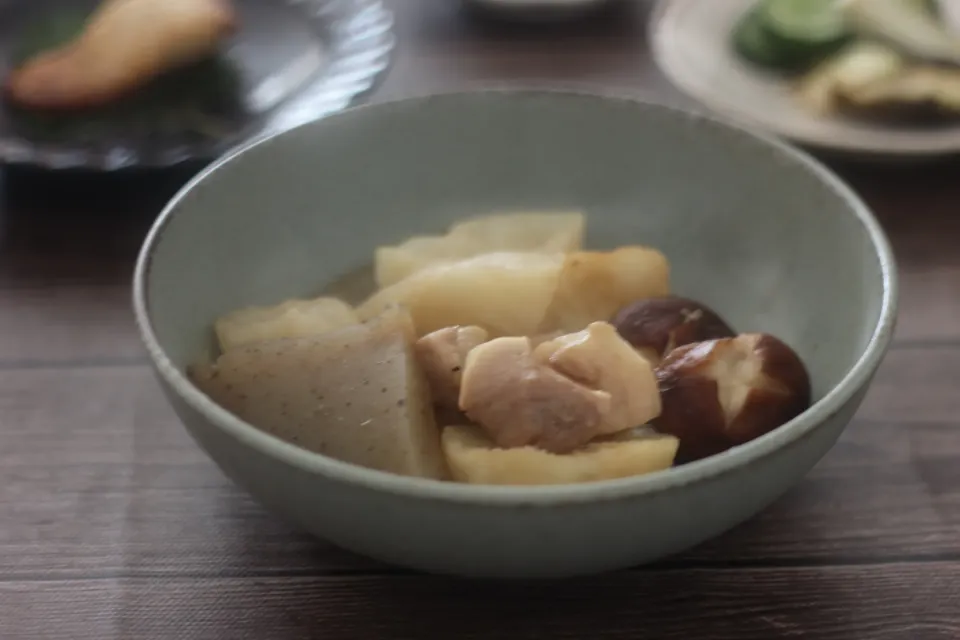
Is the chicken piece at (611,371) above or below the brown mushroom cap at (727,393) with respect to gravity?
above

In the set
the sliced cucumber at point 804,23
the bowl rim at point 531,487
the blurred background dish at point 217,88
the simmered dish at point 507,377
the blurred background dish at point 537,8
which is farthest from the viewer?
the blurred background dish at point 537,8

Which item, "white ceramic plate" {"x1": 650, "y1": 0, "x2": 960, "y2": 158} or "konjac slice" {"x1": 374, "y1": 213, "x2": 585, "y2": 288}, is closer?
"konjac slice" {"x1": 374, "y1": 213, "x2": 585, "y2": 288}

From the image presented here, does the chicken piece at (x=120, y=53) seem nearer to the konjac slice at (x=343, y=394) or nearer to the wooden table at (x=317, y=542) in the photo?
the wooden table at (x=317, y=542)

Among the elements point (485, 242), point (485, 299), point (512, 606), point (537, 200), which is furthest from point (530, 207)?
point (512, 606)

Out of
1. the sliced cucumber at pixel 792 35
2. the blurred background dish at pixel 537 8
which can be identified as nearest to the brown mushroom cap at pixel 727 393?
the sliced cucumber at pixel 792 35

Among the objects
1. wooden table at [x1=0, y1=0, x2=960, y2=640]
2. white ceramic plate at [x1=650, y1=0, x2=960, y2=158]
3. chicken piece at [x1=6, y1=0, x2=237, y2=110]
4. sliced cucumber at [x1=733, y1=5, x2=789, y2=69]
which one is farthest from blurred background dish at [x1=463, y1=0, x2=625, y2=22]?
wooden table at [x1=0, y1=0, x2=960, y2=640]

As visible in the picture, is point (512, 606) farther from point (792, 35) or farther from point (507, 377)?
point (792, 35)

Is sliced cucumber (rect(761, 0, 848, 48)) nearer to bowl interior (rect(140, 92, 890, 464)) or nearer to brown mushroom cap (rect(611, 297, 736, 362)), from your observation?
bowl interior (rect(140, 92, 890, 464))
